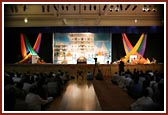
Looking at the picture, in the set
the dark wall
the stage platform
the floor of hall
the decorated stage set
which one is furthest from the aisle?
the dark wall

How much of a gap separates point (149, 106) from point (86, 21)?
1275 centimetres

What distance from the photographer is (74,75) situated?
51.4ft

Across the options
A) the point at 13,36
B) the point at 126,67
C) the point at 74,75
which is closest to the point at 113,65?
the point at 126,67

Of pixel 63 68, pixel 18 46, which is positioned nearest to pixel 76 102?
pixel 63 68

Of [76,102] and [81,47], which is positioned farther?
[81,47]

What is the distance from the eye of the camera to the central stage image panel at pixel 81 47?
18.5 meters

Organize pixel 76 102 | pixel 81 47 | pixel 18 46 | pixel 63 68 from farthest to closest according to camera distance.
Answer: pixel 81 47 → pixel 18 46 → pixel 63 68 → pixel 76 102

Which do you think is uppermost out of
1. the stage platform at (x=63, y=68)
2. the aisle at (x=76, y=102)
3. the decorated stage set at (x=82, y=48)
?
the decorated stage set at (x=82, y=48)

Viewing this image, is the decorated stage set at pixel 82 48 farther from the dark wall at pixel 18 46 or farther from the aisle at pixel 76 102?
the aisle at pixel 76 102

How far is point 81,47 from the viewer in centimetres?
1881

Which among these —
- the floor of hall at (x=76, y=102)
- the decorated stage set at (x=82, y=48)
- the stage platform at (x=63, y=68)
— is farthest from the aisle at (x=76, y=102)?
the decorated stage set at (x=82, y=48)

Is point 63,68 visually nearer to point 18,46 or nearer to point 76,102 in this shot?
point 18,46

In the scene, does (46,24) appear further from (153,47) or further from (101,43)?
(153,47)

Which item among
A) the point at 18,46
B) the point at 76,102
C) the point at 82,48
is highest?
the point at 18,46
